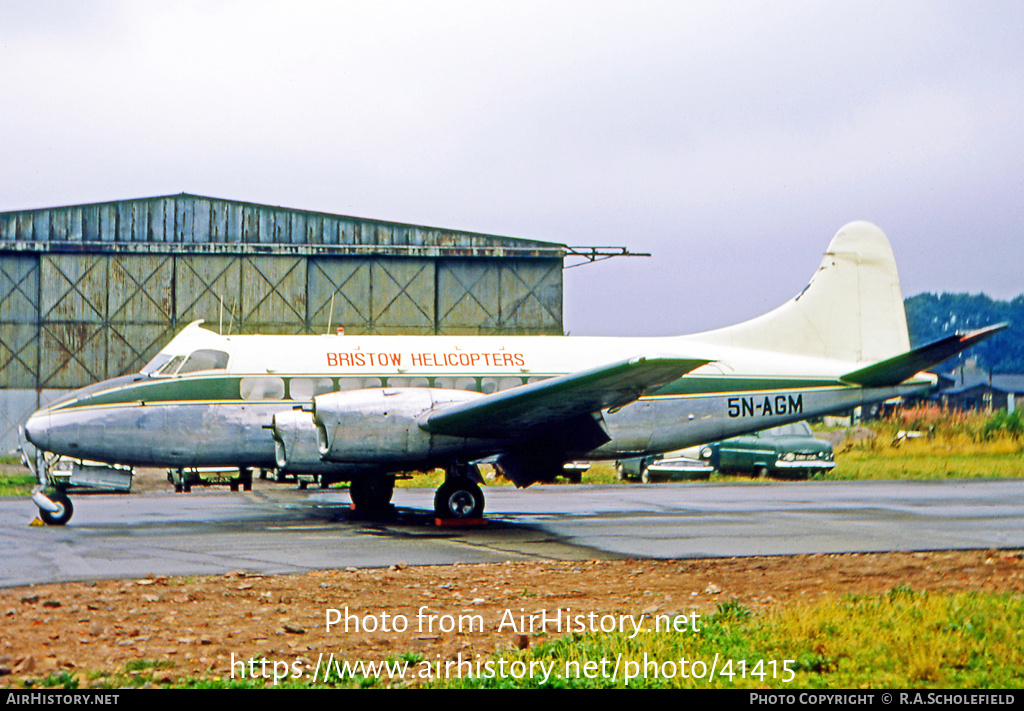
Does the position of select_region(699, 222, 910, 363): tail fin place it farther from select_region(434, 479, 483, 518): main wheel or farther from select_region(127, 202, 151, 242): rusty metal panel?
select_region(127, 202, 151, 242): rusty metal panel

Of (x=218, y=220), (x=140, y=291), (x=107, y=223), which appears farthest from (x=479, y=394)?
(x=107, y=223)

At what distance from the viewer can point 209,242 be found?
31625mm

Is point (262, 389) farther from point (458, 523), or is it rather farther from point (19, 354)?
point (19, 354)

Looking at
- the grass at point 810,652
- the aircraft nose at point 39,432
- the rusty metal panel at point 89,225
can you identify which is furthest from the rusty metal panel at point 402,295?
the grass at point 810,652

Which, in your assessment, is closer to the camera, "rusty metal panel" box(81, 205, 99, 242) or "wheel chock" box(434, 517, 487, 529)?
"wheel chock" box(434, 517, 487, 529)

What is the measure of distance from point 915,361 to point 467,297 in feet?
62.8

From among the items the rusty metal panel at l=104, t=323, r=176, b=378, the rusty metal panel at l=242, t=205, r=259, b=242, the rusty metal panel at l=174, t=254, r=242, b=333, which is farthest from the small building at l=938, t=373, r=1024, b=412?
the rusty metal panel at l=104, t=323, r=176, b=378

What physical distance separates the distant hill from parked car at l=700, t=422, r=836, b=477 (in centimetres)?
5069

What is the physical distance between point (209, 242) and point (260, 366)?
1850 centimetres

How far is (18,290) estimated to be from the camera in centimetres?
3077

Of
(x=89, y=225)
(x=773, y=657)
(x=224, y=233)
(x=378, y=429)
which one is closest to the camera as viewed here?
(x=773, y=657)

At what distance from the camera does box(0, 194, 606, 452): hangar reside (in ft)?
101

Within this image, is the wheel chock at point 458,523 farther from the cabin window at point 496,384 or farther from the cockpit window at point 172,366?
the cockpit window at point 172,366
